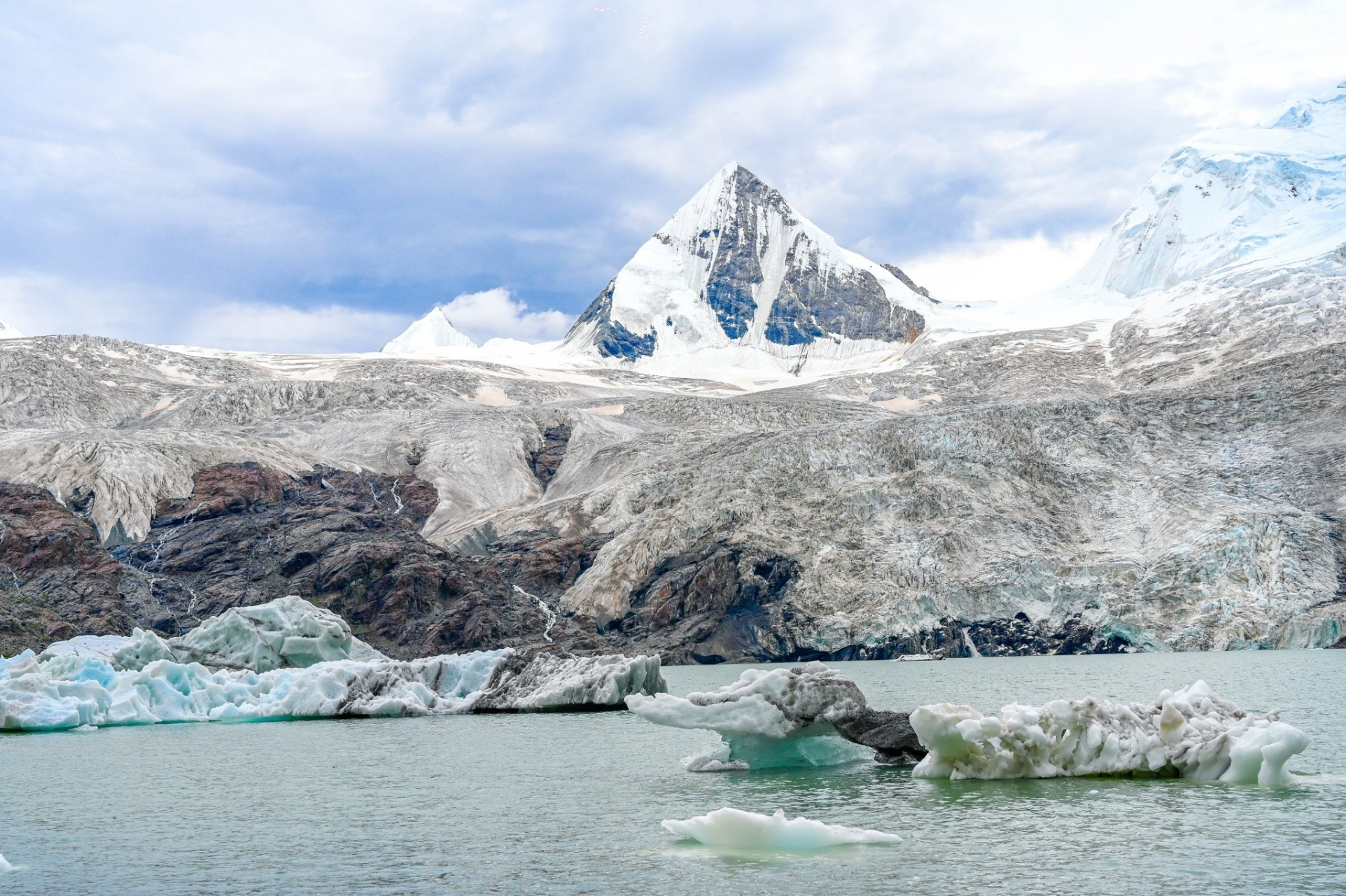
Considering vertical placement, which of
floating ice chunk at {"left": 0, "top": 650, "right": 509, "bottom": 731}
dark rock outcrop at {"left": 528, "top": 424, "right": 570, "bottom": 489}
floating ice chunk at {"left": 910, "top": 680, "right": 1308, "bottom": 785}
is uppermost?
dark rock outcrop at {"left": 528, "top": 424, "right": 570, "bottom": 489}

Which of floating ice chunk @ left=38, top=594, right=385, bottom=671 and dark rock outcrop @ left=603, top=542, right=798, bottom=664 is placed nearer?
floating ice chunk @ left=38, top=594, right=385, bottom=671

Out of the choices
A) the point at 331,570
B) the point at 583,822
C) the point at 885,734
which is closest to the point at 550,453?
the point at 331,570

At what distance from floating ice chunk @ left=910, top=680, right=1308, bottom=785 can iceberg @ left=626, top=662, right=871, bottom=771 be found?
3.02 metres

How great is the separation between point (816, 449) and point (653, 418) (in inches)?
1908

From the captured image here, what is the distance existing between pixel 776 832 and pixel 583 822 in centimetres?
572

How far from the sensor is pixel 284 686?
52.2 m

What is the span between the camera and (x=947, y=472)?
10125cm

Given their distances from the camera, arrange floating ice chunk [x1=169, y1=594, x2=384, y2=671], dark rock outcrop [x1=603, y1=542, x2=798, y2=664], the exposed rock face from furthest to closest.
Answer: dark rock outcrop [x1=603, y1=542, x2=798, y2=664] < the exposed rock face < floating ice chunk [x1=169, y1=594, x2=384, y2=671]

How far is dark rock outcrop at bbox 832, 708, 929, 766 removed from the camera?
97.6 ft

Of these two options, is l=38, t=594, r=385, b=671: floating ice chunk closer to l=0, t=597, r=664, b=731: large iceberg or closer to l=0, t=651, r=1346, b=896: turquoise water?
l=0, t=597, r=664, b=731: large iceberg

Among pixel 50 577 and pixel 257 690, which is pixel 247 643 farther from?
pixel 50 577

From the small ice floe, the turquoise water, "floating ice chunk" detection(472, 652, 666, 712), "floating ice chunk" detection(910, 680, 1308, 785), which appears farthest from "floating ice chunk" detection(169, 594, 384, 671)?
the small ice floe

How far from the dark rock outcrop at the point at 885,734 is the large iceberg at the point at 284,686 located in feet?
67.5

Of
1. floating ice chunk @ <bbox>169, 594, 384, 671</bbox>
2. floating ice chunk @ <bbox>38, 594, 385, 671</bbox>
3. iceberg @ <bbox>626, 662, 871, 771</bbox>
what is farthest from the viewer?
floating ice chunk @ <bbox>169, 594, 384, 671</bbox>
